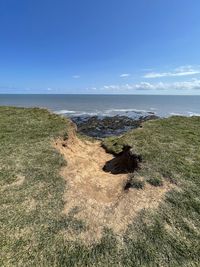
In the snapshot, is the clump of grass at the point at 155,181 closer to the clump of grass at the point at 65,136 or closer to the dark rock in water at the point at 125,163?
the dark rock in water at the point at 125,163

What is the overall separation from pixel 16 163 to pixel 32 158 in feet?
2.71

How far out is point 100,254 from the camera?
6.03 meters

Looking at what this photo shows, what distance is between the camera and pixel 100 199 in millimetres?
8555

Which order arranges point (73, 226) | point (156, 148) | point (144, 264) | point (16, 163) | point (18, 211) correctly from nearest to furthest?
point (144, 264) → point (73, 226) → point (18, 211) → point (16, 163) → point (156, 148)

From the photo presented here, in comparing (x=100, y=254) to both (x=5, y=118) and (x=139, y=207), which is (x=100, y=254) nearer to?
(x=139, y=207)

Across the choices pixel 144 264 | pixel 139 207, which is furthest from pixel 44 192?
pixel 144 264

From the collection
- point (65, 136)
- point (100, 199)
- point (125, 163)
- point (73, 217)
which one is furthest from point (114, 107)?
point (73, 217)

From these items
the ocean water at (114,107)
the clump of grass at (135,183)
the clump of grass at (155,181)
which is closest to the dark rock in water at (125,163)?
the clump of grass at (135,183)

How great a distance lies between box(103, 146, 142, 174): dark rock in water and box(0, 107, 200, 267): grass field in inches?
18.8

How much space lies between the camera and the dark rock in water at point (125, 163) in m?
11.2

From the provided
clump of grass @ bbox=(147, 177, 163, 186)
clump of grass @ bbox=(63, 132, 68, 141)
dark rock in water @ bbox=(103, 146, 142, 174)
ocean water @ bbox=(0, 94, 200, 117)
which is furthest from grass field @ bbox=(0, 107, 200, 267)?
ocean water @ bbox=(0, 94, 200, 117)

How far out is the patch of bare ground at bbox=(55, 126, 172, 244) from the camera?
7.01 meters

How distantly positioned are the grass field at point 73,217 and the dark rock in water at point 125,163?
18.8 inches

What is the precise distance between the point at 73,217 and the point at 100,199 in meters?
1.55
